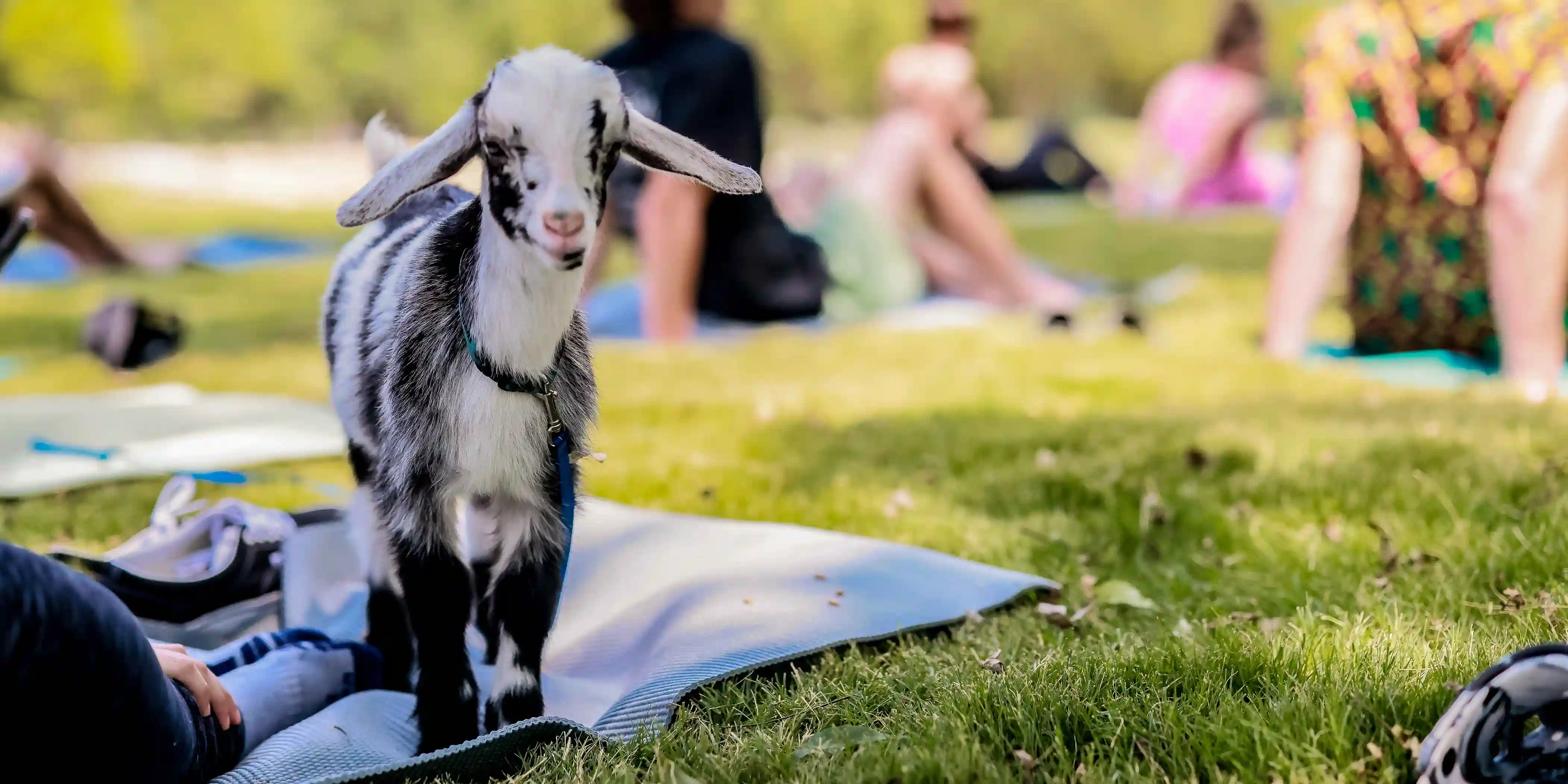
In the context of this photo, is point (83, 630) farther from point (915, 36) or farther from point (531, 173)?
point (915, 36)

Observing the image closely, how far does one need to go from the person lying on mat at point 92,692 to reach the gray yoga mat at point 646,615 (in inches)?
5.1

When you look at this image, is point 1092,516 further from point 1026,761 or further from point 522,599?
point 522,599

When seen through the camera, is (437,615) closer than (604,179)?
No

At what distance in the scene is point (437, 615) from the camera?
222 cm

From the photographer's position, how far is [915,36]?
28453mm

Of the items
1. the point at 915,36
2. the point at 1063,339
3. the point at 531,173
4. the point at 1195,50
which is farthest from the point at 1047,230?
the point at 1195,50

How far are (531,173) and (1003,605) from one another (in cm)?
142

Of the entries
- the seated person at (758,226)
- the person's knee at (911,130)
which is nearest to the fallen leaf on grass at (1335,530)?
the seated person at (758,226)

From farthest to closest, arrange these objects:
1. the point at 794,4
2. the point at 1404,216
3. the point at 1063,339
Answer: the point at 794,4 < the point at 1063,339 < the point at 1404,216

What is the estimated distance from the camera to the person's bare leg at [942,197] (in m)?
7.93

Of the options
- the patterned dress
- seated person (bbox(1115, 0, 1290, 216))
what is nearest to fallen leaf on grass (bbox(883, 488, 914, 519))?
the patterned dress

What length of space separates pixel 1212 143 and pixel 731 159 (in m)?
9.65

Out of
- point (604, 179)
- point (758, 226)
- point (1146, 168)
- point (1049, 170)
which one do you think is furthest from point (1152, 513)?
point (1049, 170)

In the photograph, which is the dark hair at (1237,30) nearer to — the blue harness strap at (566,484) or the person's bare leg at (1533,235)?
the person's bare leg at (1533,235)
